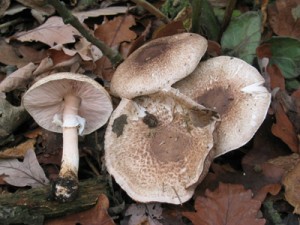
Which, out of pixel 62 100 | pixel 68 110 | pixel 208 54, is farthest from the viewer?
pixel 208 54

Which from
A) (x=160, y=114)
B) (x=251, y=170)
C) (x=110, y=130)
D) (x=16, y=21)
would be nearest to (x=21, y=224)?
(x=110, y=130)

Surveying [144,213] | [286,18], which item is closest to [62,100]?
[144,213]

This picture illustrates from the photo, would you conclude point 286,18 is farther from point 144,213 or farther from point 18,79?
point 18,79

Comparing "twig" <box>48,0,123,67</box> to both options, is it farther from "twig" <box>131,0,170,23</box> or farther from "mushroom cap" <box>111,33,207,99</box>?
"twig" <box>131,0,170,23</box>

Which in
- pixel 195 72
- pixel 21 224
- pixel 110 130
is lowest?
pixel 21 224

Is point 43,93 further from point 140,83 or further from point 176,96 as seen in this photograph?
point 176,96
